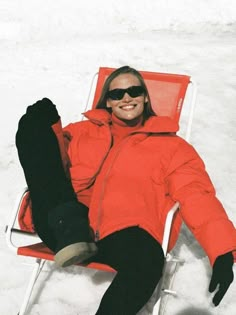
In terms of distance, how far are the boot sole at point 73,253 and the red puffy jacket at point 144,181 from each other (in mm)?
324

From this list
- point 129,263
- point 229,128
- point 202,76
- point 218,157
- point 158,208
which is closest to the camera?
point 129,263

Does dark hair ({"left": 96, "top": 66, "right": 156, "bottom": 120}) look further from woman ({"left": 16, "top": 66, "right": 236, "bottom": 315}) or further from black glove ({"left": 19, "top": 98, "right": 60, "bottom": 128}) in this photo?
black glove ({"left": 19, "top": 98, "right": 60, "bottom": 128})

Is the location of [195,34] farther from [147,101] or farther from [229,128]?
[147,101]

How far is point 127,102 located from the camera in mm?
3008

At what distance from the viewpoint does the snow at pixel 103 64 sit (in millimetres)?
2994

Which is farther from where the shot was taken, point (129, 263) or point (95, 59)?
point (95, 59)

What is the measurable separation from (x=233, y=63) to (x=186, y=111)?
5.26ft

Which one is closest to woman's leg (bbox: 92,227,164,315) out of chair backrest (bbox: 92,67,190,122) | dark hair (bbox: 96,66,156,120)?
dark hair (bbox: 96,66,156,120)

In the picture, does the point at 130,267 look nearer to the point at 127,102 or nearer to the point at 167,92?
the point at 127,102

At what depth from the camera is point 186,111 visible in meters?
5.25

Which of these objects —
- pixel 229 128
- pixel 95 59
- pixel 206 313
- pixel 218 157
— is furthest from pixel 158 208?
pixel 95 59

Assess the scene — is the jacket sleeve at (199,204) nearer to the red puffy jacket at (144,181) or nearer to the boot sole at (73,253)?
the red puffy jacket at (144,181)

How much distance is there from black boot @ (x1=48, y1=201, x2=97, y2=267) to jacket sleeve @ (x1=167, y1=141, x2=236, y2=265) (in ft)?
1.68

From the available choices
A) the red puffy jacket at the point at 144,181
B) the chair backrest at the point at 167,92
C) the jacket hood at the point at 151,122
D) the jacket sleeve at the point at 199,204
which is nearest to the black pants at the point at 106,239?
the red puffy jacket at the point at 144,181
